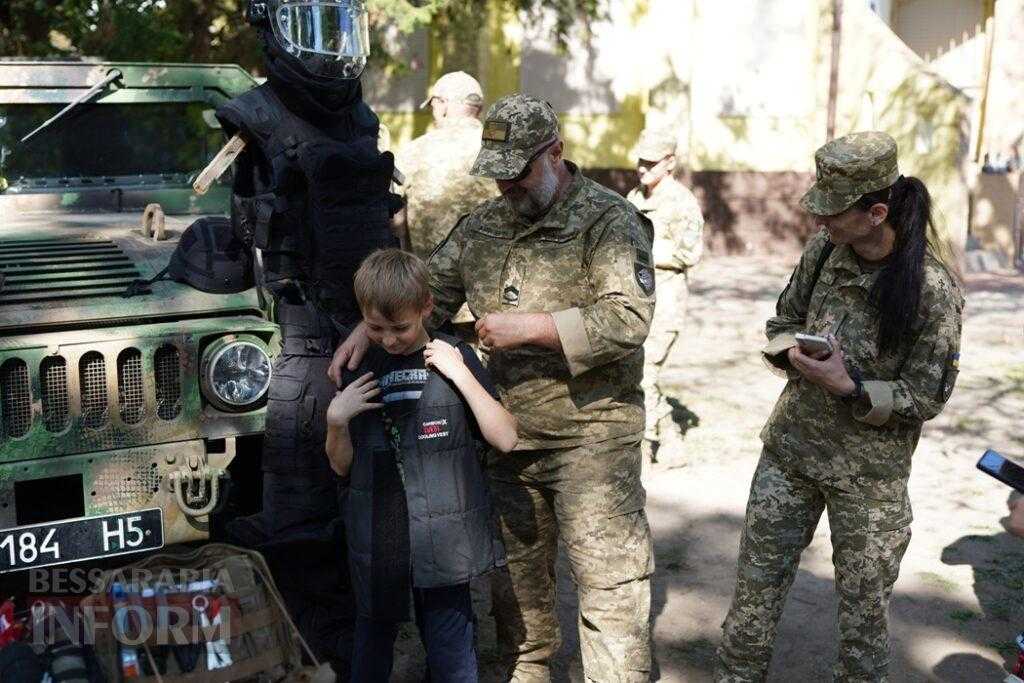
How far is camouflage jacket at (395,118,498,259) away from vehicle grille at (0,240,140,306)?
1.35 metres

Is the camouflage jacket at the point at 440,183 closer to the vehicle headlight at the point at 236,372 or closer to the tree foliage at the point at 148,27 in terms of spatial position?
the vehicle headlight at the point at 236,372

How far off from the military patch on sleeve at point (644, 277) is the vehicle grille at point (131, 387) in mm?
1613

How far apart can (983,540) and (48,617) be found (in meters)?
3.75

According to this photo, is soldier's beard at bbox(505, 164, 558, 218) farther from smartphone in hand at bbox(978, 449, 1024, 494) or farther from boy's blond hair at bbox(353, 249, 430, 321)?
smartphone in hand at bbox(978, 449, 1024, 494)

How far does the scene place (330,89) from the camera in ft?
13.5

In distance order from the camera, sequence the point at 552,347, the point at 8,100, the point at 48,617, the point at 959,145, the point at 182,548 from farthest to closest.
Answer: the point at 959,145
the point at 8,100
the point at 182,548
the point at 48,617
the point at 552,347

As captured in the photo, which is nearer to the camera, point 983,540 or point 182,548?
point 182,548

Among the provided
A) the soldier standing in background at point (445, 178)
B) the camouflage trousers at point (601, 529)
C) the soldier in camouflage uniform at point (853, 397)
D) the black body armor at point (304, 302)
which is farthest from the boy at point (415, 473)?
the soldier standing in background at point (445, 178)

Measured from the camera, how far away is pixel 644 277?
3.31 meters

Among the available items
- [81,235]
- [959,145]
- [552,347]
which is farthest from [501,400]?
A: [959,145]

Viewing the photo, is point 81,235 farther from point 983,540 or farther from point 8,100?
point 983,540

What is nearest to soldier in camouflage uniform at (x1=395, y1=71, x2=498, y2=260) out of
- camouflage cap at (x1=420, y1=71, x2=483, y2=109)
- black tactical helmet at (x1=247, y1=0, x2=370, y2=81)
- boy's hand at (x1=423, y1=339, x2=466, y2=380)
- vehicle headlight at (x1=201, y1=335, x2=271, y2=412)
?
camouflage cap at (x1=420, y1=71, x2=483, y2=109)

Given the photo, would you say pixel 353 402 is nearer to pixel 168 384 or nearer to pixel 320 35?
pixel 168 384

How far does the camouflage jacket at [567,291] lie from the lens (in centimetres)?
331
